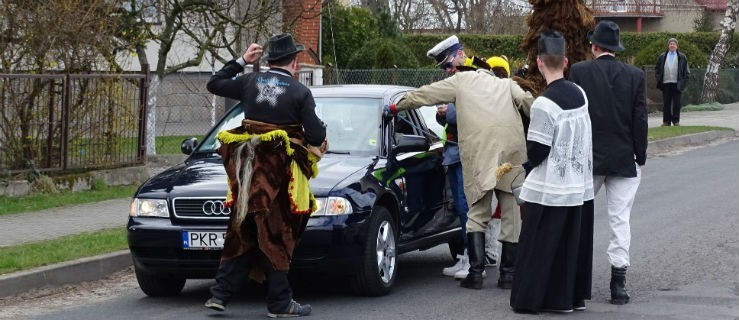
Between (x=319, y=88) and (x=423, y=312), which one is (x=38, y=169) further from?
(x=423, y=312)

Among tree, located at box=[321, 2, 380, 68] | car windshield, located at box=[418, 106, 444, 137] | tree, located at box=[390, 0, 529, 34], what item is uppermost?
tree, located at box=[390, 0, 529, 34]

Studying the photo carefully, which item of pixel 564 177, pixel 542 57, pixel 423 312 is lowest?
pixel 423 312

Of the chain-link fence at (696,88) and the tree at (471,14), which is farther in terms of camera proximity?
the tree at (471,14)

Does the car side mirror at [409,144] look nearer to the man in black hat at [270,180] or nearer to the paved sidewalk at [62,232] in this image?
the man in black hat at [270,180]

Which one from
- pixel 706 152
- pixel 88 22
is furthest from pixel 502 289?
pixel 706 152

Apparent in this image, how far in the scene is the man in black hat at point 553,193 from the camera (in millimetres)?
8414

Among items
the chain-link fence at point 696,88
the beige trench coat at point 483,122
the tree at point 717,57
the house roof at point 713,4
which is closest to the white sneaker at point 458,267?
the beige trench coat at point 483,122

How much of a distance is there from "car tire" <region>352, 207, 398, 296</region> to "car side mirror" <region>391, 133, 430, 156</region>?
0.65 m

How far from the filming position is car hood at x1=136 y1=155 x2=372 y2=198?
8.92 m

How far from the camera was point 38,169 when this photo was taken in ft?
52.0

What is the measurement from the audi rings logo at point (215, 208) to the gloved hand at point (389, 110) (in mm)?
1597

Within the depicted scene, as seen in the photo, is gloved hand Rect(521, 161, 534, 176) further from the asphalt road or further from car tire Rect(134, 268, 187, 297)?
car tire Rect(134, 268, 187, 297)

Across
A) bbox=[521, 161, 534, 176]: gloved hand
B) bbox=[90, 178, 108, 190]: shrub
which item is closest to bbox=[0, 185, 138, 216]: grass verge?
bbox=[90, 178, 108, 190]: shrub

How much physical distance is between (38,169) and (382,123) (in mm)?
6979
